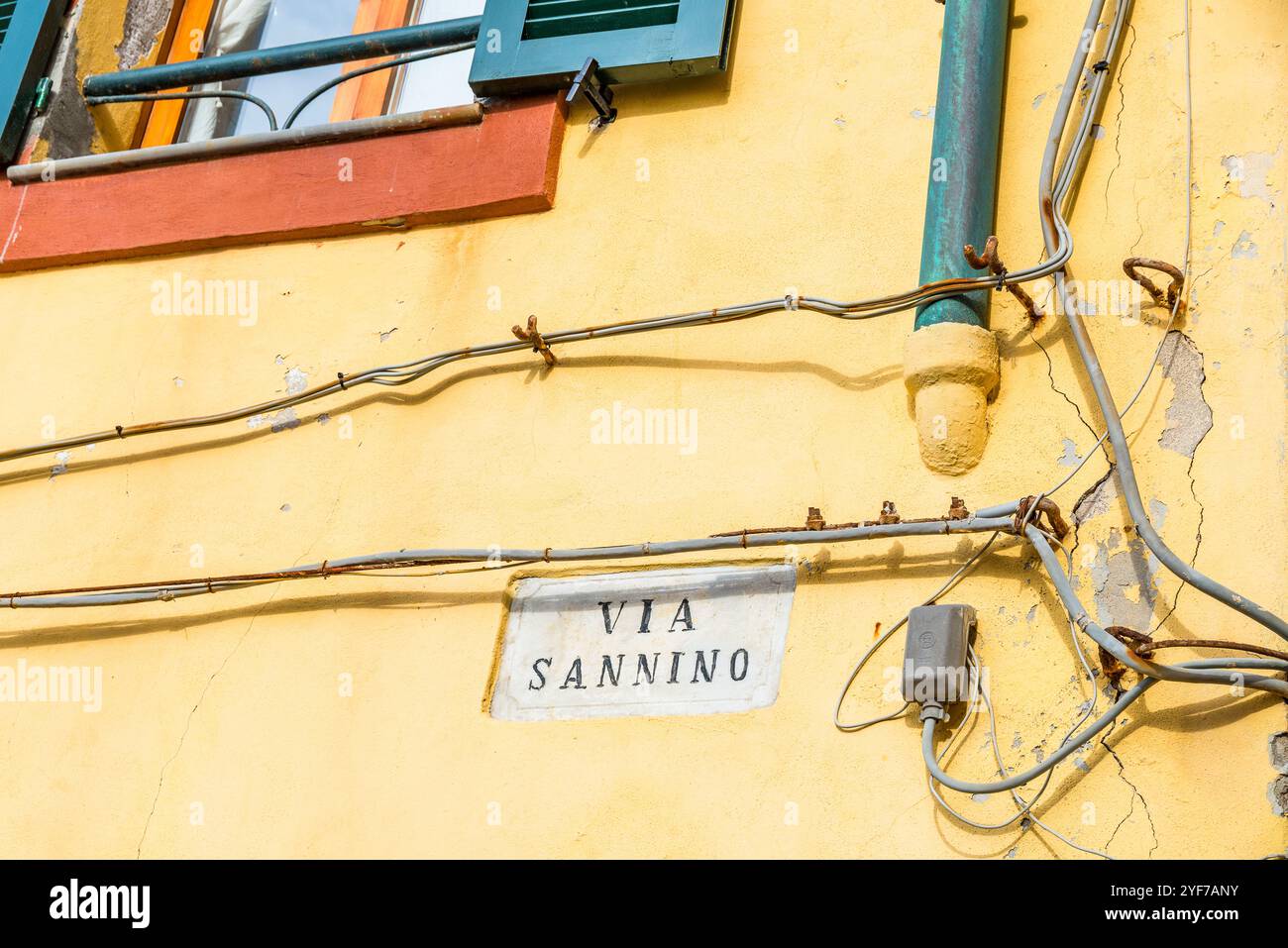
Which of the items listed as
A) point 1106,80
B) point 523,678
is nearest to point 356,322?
point 523,678

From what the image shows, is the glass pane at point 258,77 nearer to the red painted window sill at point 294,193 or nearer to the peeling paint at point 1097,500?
the red painted window sill at point 294,193

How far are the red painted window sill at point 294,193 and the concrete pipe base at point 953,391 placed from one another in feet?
3.72

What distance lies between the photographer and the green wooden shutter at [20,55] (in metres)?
4.69

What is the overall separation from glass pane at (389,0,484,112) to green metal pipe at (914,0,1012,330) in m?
1.76

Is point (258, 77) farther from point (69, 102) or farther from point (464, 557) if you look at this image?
point (464, 557)

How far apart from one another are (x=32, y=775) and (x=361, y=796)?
0.87m

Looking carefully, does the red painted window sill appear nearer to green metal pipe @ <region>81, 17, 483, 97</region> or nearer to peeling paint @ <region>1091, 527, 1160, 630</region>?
green metal pipe @ <region>81, 17, 483, 97</region>

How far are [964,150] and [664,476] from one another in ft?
3.01

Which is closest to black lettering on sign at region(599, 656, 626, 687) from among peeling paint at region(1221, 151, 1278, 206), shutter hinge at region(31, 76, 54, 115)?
peeling paint at region(1221, 151, 1278, 206)

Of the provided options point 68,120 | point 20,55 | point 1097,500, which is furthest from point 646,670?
point 20,55

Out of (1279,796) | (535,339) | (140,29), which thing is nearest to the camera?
(1279,796)

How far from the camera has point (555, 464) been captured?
3.63 meters

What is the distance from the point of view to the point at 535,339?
12.1 ft

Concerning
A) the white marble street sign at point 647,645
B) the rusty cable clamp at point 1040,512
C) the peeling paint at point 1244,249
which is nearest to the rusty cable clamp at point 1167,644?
the rusty cable clamp at point 1040,512
